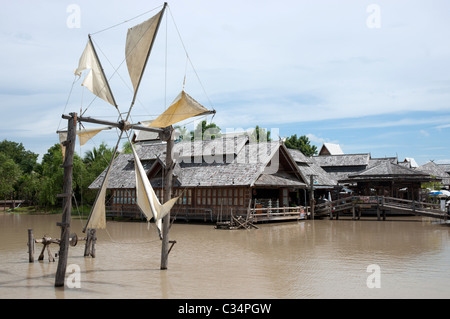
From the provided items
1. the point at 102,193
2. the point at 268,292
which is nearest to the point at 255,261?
the point at 268,292

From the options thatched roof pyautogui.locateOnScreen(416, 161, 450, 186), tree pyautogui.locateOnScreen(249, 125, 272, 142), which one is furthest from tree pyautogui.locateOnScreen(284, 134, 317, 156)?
thatched roof pyautogui.locateOnScreen(416, 161, 450, 186)

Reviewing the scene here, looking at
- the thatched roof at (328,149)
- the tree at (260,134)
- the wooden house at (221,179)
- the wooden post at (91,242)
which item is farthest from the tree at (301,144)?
the wooden post at (91,242)

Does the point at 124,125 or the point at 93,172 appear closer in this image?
the point at 124,125

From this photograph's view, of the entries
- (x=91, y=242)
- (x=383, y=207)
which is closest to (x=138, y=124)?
(x=91, y=242)

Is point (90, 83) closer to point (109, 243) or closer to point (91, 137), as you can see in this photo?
point (91, 137)

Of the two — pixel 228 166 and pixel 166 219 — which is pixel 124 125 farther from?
pixel 228 166

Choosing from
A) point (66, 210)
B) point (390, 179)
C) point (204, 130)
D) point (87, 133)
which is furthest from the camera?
point (204, 130)

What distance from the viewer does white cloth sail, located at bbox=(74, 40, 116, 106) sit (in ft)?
39.7

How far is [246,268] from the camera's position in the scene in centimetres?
1252

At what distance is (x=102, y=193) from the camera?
11172mm

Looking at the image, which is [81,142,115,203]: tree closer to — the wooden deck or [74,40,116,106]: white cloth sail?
the wooden deck

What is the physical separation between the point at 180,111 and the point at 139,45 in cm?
211

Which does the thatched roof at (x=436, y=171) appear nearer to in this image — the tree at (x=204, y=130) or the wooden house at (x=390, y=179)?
the wooden house at (x=390, y=179)

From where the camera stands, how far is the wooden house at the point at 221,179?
29078 millimetres
